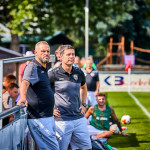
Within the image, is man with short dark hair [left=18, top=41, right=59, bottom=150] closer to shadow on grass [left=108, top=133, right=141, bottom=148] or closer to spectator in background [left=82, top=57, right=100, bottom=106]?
shadow on grass [left=108, top=133, right=141, bottom=148]

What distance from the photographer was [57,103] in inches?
215

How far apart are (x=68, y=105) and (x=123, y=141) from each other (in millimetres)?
3646

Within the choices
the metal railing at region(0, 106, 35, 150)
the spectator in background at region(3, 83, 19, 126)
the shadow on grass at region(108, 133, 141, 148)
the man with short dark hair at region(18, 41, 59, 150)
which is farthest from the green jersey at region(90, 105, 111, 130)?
the man with short dark hair at region(18, 41, 59, 150)

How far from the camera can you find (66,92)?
541 cm

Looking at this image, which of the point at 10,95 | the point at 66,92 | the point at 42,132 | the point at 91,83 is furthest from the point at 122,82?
the point at 42,132

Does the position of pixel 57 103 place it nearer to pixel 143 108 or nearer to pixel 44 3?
pixel 143 108

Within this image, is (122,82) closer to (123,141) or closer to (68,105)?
(123,141)

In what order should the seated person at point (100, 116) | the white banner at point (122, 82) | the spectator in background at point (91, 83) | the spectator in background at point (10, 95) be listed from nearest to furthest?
the spectator in background at point (10, 95) → the seated person at point (100, 116) → the spectator in background at point (91, 83) → the white banner at point (122, 82)

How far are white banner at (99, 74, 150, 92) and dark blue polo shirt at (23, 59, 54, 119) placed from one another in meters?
18.6

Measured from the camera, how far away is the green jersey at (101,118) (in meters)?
8.29

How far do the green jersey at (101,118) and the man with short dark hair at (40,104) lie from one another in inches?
133

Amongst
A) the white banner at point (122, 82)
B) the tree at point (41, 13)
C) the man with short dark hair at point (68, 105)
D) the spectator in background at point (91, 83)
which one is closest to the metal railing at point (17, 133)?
the man with short dark hair at point (68, 105)

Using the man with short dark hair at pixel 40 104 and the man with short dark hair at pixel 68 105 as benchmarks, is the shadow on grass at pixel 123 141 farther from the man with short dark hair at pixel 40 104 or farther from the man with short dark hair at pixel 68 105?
the man with short dark hair at pixel 40 104

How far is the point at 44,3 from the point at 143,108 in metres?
14.4
